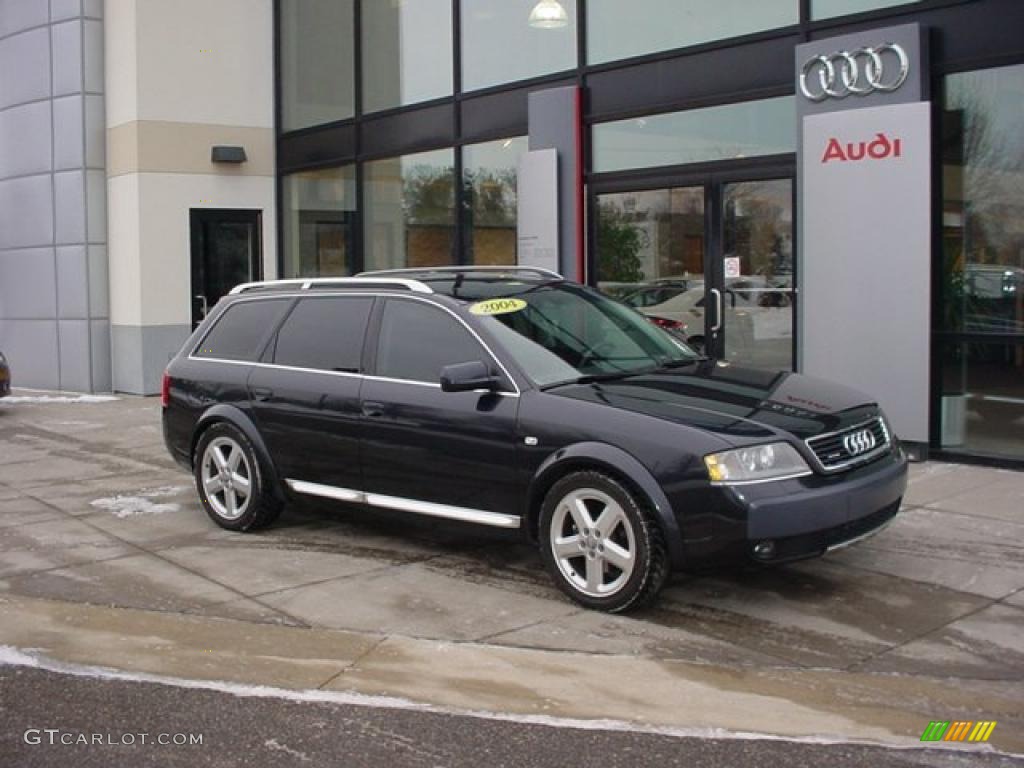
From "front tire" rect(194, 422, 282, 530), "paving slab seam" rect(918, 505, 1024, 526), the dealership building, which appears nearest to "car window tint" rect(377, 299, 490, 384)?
"front tire" rect(194, 422, 282, 530)

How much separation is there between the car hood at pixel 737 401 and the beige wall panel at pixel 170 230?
11.1 metres

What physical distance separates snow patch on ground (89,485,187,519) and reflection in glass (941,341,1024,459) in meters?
6.24

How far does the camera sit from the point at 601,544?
582 centimetres

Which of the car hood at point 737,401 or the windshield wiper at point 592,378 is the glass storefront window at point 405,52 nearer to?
the windshield wiper at point 592,378

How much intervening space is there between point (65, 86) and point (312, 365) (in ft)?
36.7

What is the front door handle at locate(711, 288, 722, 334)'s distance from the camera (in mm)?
11180

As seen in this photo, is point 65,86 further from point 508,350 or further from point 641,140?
point 508,350

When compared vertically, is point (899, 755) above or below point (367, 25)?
below

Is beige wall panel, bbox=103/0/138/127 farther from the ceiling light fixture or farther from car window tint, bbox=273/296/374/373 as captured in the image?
car window tint, bbox=273/296/374/373

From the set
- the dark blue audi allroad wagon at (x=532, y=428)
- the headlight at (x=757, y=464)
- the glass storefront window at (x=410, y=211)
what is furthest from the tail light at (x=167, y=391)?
the glass storefront window at (x=410, y=211)

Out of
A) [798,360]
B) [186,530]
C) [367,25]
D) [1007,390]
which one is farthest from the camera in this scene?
[367,25]

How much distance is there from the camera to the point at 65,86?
16.5 m

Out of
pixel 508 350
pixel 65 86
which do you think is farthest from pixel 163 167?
pixel 508 350

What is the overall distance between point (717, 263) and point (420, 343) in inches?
199
